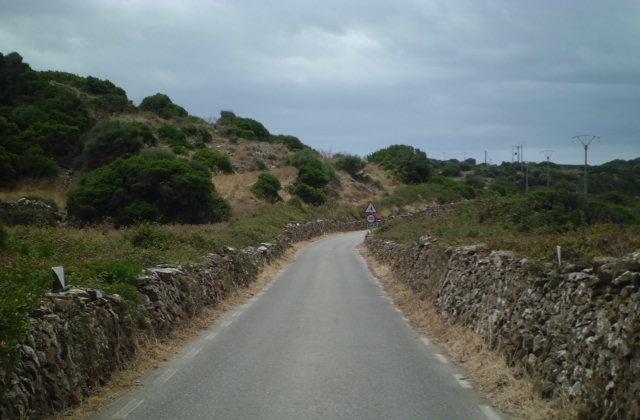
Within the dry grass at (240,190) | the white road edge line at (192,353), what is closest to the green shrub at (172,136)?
the dry grass at (240,190)

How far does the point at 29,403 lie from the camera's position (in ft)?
23.1

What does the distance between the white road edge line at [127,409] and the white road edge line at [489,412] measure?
4.20 metres

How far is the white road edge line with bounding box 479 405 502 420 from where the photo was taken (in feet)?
25.2

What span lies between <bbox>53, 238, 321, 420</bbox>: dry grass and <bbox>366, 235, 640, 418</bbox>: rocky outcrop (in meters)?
5.42

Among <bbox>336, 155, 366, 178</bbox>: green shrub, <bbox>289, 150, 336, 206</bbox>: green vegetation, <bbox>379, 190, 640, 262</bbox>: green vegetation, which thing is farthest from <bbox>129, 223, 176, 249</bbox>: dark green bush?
<bbox>336, 155, 366, 178</bbox>: green shrub

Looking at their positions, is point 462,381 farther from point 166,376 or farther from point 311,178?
point 311,178

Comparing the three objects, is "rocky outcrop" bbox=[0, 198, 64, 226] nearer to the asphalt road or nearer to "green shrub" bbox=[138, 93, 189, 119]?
the asphalt road

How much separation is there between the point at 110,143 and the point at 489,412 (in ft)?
193

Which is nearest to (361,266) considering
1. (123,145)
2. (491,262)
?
(491,262)

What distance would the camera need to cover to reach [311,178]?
258 feet

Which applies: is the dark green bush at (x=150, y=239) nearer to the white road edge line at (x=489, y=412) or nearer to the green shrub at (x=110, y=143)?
the white road edge line at (x=489, y=412)

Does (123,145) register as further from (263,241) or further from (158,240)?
(158,240)

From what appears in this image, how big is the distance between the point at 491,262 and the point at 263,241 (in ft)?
74.0

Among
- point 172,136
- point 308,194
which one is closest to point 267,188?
point 308,194
